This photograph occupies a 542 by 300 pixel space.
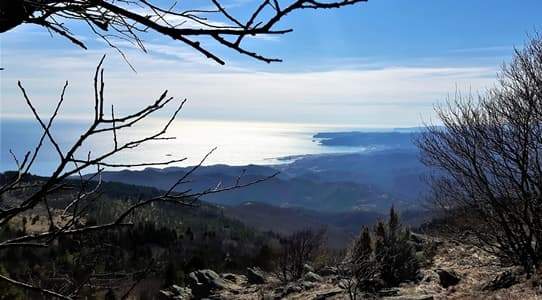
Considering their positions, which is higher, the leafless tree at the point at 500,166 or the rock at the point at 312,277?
the leafless tree at the point at 500,166

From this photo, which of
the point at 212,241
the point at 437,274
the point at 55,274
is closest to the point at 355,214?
the point at 212,241

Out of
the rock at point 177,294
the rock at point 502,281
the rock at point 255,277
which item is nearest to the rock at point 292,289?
the rock at point 255,277

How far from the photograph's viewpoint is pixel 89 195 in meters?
1.91

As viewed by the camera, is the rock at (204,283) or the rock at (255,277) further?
the rock at (255,277)

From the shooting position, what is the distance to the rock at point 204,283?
61.5 feet

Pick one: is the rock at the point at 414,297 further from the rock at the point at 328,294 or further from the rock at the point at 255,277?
the rock at the point at 255,277

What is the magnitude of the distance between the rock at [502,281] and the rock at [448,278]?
1.30 metres

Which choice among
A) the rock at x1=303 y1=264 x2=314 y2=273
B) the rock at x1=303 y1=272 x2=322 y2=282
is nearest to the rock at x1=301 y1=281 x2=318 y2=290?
the rock at x1=303 y1=272 x2=322 y2=282

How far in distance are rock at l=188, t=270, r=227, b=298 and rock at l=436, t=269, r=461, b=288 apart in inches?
319

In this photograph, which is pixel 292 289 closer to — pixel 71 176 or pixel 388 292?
pixel 388 292

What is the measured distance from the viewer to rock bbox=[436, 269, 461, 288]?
1343 cm

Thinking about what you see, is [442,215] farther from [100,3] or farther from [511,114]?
[100,3]

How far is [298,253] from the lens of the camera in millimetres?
19891

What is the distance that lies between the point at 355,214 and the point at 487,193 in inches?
6407
